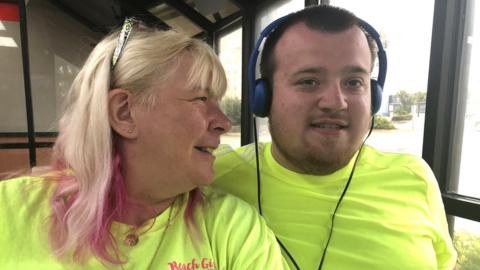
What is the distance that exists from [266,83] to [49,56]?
3.67 metres

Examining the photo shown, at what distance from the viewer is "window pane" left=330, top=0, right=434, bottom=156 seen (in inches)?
74.6

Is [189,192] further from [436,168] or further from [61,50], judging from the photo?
[61,50]

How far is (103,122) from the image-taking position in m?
0.87

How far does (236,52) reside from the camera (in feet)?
12.8

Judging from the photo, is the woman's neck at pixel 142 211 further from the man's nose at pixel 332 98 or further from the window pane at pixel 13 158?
the window pane at pixel 13 158

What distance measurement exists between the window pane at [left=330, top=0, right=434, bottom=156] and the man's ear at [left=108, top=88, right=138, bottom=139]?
140 centimetres

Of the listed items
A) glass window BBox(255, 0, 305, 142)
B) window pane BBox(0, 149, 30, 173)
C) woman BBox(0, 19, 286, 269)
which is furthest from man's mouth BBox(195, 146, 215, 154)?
window pane BBox(0, 149, 30, 173)

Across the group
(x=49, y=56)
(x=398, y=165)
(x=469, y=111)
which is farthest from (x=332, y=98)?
(x=49, y=56)

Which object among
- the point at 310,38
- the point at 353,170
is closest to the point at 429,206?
the point at 353,170

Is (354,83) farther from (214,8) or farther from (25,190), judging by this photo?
(214,8)

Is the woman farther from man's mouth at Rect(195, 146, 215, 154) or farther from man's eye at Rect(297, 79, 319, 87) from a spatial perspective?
man's eye at Rect(297, 79, 319, 87)

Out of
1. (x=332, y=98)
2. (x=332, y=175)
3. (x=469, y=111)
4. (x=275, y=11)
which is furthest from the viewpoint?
(x=275, y=11)

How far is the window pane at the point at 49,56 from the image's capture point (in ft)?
13.0

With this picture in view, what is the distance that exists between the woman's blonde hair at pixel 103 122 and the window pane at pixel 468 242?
4.92 ft
